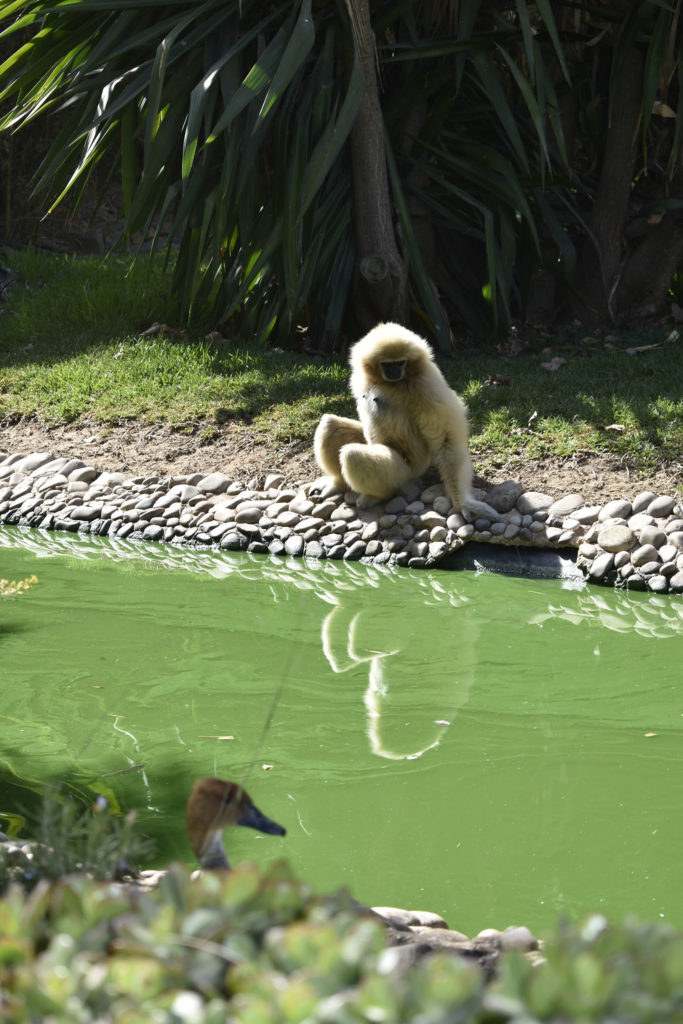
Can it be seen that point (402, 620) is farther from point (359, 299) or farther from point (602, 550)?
point (359, 299)

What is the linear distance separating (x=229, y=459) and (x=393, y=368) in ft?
7.75

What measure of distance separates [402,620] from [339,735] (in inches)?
70.3

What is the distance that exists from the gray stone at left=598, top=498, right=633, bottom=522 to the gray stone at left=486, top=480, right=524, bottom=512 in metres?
0.63

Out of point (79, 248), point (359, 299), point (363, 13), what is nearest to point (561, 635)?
Result: point (359, 299)

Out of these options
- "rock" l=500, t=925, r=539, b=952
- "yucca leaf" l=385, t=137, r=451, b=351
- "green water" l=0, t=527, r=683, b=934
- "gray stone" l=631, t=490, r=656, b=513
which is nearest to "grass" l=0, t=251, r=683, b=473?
"yucca leaf" l=385, t=137, r=451, b=351

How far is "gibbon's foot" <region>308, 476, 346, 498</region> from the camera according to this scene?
786cm

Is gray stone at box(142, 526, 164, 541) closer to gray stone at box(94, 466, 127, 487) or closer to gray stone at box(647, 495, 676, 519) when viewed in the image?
gray stone at box(94, 466, 127, 487)

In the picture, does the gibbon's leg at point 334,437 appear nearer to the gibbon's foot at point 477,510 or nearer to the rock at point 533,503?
the gibbon's foot at point 477,510

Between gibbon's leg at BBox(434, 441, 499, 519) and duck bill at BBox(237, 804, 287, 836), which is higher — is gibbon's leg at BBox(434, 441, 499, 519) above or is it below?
below

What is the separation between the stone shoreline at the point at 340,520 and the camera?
6.76m

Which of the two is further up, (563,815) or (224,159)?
(224,159)

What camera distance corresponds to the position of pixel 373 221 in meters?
10.2

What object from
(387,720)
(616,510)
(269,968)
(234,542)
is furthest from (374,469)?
(269,968)

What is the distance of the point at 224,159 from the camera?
9.77m
